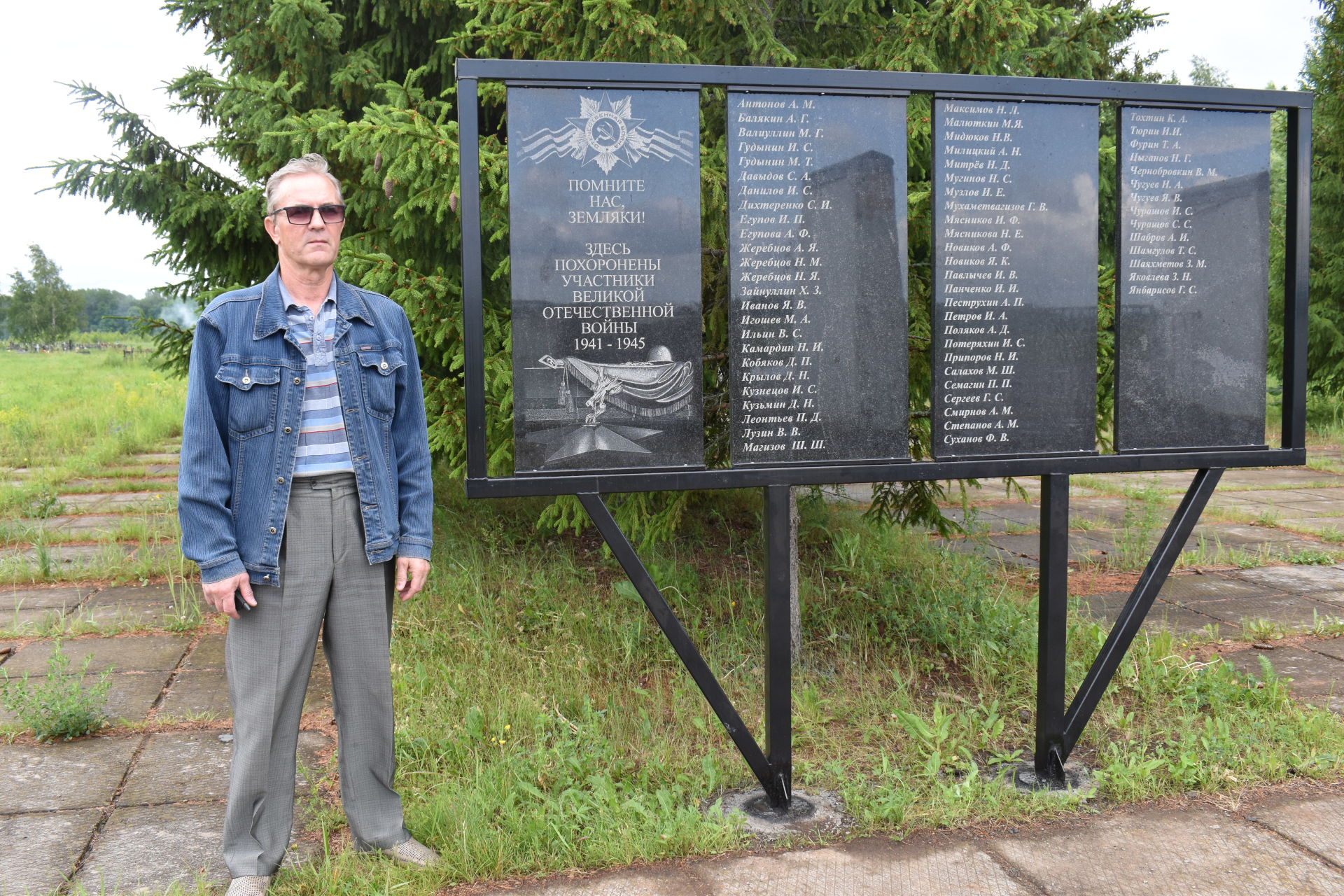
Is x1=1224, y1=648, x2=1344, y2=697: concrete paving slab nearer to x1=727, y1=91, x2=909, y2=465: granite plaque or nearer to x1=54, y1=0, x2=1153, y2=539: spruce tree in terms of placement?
x1=54, y1=0, x2=1153, y2=539: spruce tree

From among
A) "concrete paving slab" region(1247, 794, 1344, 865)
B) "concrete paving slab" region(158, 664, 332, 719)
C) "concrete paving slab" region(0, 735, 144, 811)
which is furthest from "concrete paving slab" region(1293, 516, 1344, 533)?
"concrete paving slab" region(0, 735, 144, 811)

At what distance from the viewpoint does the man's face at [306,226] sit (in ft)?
A: 8.62

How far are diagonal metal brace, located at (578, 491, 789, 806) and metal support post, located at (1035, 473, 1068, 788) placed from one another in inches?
37.2

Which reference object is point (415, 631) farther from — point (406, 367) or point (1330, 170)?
point (1330, 170)

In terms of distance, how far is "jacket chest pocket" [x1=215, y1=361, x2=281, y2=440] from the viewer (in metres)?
2.60

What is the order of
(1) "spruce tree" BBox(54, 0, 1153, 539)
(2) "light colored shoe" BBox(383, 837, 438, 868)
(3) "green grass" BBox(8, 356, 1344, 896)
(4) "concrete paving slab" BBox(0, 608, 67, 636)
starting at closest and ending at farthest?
(2) "light colored shoe" BBox(383, 837, 438, 868), (3) "green grass" BBox(8, 356, 1344, 896), (1) "spruce tree" BBox(54, 0, 1153, 539), (4) "concrete paving slab" BBox(0, 608, 67, 636)

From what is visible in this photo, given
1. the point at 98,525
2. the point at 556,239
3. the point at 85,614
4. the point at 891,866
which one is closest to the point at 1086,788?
the point at 891,866

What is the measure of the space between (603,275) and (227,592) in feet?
4.41

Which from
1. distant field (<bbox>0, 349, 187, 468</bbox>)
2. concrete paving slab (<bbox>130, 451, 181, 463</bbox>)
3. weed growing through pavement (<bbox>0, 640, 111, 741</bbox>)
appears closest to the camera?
weed growing through pavement (<bbox>0, 640, 111, 741</bbox>)

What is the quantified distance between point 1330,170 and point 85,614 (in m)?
15.6

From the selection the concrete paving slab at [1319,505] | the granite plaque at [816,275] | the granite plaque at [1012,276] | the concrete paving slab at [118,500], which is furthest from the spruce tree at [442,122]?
the concrete paving slab at [1319,505]

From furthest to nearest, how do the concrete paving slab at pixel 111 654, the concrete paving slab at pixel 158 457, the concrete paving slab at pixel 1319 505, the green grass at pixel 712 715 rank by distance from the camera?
the concrete paving slab at pixel 158 457 < the concrete paving slab at pixel 1319 505 < the concrete paving slab at pixel 111 654 < the green grass at pixel 712 715

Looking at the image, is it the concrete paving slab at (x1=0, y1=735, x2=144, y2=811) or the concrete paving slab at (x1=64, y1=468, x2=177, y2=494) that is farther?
the concrete paving slab at (x1=64, y1=468, x2=177, y2=494)

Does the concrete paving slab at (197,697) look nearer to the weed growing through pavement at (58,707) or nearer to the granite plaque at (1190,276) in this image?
the weed growing through pavement at (58,707)
